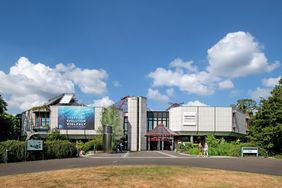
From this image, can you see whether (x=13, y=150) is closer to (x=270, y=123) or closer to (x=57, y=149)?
(x=57, y=149)

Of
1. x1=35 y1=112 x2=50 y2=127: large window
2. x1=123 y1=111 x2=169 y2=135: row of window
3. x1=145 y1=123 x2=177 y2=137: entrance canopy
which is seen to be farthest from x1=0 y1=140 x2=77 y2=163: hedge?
x1=123 y1=111 x2=169 y2=135: row of window

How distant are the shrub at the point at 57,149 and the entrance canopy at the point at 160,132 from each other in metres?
38.3

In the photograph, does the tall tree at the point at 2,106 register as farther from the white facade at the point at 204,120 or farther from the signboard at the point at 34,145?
the white facade at the point at 204,120

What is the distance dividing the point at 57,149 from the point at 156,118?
45.8 m

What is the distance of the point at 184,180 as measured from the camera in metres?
11.8

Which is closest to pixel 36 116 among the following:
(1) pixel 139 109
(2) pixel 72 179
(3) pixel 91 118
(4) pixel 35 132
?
(4) pixel 35 132

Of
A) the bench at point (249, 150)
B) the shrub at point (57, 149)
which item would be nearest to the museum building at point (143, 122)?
the bench at point (249, 150)

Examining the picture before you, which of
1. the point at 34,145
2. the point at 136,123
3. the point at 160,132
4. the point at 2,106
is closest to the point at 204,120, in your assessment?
the point at 160,132

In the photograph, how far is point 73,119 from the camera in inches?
2566

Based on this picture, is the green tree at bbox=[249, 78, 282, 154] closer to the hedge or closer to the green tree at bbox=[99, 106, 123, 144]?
the hedge

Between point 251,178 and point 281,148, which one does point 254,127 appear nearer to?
point 281,148

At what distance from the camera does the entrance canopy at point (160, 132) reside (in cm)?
6825

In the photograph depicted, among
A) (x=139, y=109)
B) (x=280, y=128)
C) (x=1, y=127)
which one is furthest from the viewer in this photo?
(x=139, y=109)

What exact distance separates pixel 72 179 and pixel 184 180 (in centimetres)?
360
